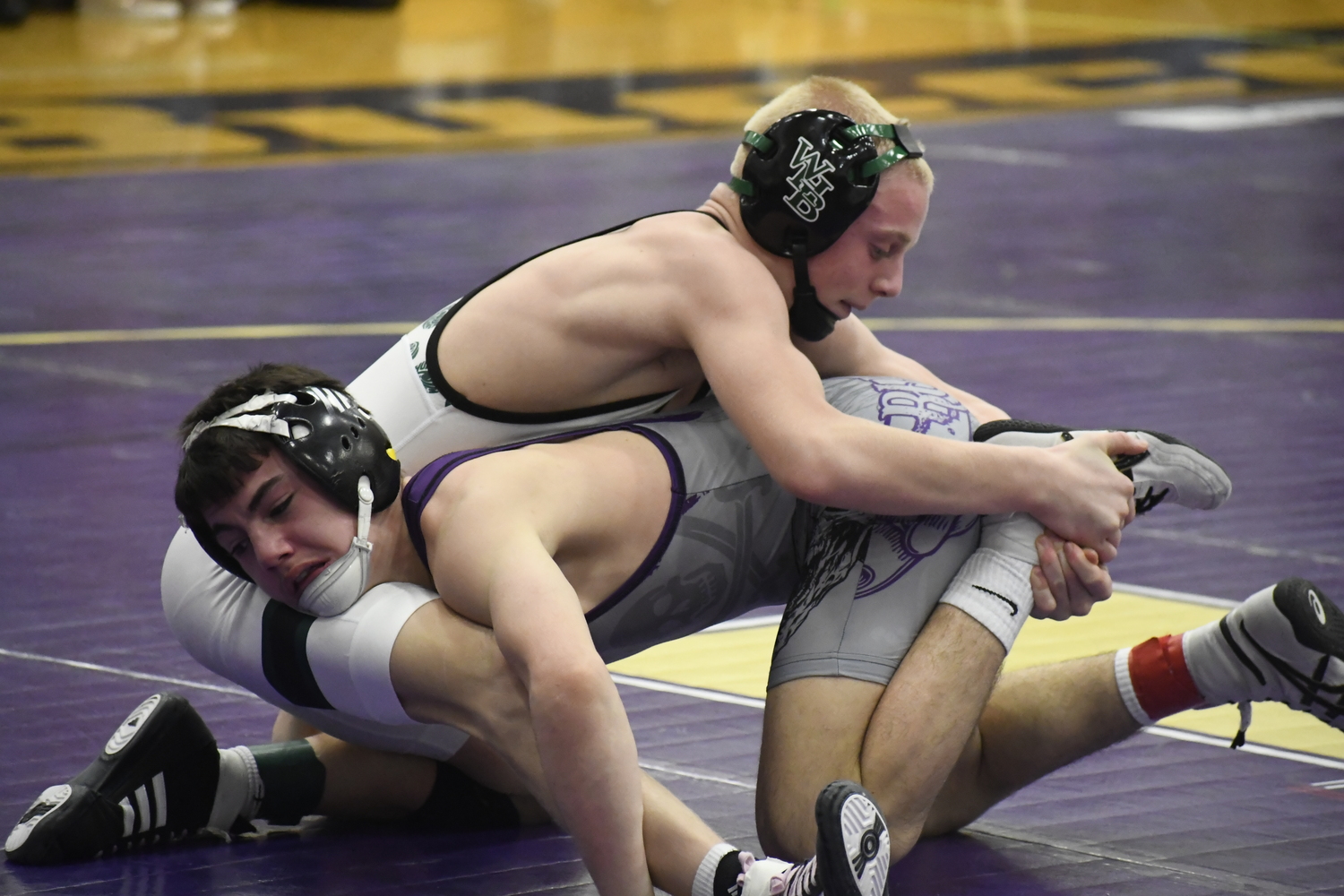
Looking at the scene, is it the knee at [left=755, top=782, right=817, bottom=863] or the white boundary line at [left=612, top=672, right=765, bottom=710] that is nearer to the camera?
the knee at [left=755, top=782, right=817, bottom=863]

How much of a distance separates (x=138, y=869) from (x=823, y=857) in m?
1.19

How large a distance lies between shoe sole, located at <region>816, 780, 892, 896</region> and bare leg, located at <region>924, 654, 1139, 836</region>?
2.19ft

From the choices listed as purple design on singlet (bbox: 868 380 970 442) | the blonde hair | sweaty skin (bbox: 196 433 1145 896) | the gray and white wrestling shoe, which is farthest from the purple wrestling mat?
the blonde hair

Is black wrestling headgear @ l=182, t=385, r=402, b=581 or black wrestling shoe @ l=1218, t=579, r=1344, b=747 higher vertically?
black wrestling headgear @ l=182, t=385, r=402, b=581

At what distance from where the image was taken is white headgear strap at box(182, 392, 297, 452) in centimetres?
318

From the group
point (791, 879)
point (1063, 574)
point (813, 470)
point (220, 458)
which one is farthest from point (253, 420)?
point (1063, 574)

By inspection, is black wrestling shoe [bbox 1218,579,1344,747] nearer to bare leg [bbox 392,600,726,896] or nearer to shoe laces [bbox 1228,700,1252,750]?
shoe laces [bbox 1228,700,1252,750]

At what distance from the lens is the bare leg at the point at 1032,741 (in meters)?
3.45

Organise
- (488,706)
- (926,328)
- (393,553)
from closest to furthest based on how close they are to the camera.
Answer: (488,706), (393,553), (926,328)

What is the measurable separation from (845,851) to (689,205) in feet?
21.9

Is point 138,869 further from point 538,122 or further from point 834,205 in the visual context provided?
point 538,122

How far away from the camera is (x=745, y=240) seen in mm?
3527

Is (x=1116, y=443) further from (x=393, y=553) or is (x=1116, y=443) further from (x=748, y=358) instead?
(x=393, y=553)

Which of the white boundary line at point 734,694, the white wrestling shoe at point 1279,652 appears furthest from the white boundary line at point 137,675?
the white wrestling shoe at point 1279,652
